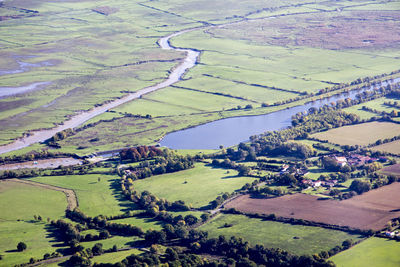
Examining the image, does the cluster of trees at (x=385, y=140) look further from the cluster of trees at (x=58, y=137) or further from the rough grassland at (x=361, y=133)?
the cluster of trees at (x=58, y=137)

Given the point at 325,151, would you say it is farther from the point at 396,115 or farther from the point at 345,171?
the point at 396,115

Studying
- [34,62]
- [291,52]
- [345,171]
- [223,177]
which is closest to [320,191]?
[345,171]

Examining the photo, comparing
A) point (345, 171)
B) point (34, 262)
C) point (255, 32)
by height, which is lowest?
point (34, 262)

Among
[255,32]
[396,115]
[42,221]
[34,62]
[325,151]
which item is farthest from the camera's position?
[255,32]

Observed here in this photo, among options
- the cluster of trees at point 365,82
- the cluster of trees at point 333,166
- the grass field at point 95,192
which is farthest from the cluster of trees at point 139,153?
the cluster of trees at point 365,82

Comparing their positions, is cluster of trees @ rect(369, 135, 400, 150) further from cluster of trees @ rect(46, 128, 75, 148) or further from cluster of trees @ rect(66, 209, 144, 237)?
cluster of trees @ rect(46, 128, 75, 148)

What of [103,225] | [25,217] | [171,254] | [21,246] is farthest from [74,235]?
[171,254]
